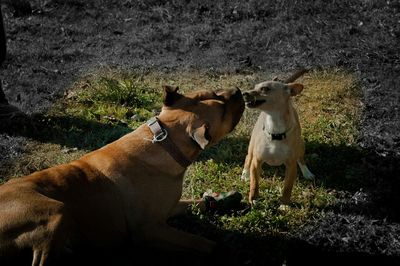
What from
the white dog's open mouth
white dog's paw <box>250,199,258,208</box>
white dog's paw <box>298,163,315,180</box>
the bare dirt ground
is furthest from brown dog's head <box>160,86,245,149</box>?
white dog's paw <box>298,163,315,180</box>

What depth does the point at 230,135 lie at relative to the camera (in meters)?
6.68

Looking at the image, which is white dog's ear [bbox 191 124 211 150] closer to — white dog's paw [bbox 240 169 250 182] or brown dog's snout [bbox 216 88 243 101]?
brown dog's snout [bbox 216 88 243 101]

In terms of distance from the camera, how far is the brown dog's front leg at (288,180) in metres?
5.04

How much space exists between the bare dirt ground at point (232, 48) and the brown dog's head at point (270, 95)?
110 cm

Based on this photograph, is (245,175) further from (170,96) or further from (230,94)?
(170,96)

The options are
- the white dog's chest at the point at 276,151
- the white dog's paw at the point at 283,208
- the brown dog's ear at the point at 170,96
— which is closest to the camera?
the brown dog's ear at the point at 170,96

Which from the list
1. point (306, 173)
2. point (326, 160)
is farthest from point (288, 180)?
point (326, 160)

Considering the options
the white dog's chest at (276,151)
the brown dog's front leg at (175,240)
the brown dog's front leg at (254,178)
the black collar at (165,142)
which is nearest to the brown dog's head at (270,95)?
the white dog's chest at (276,151)

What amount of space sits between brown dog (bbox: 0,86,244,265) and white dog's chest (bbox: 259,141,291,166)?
0.72 m

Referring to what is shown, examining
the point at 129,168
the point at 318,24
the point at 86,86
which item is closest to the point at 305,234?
the point at 129,168

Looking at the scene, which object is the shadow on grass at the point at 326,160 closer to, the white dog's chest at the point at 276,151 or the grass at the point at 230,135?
the grass at the point at 230,135

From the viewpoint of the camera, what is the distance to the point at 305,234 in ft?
15.5

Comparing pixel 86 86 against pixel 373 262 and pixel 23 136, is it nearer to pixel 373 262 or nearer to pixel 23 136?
pixel 23 136

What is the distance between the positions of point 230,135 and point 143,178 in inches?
99.1
